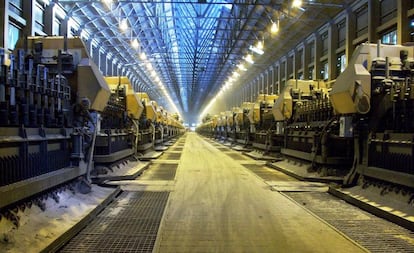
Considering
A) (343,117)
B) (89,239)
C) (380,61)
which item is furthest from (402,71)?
(89,239)

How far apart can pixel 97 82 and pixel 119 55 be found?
71.6 ft

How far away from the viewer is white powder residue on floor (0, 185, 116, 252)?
339 centimetres

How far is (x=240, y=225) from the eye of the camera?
4.80 metres

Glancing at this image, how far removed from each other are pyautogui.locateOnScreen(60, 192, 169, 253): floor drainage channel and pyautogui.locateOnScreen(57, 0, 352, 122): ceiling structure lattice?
10.5 metres

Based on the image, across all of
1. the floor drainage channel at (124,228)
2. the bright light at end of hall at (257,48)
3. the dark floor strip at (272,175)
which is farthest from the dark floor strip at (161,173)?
the bright light at end of hall at (257,48)

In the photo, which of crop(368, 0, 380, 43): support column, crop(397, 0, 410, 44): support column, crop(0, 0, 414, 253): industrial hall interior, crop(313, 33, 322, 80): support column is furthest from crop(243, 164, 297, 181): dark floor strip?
crop(313, 33, 322, 80): support column

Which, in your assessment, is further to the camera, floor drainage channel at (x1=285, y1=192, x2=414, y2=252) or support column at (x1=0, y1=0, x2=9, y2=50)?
support column at (x1=0, y1=0, x2=9, y2=50)

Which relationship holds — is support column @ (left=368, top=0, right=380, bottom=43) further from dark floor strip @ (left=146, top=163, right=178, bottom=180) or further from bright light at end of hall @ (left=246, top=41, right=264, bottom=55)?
dark floor strip @ (left=146, top=163, right=178, bottom=180)

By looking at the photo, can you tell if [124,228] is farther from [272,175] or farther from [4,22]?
[4,22]

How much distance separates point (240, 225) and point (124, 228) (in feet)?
4.60

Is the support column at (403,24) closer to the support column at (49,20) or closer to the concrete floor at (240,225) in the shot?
the concrete floor at (240,225)

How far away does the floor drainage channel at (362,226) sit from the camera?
4137mm

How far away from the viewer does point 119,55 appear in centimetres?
2725

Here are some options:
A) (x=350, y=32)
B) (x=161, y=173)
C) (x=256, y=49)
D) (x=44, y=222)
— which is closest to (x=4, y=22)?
(x=161, y=173)
